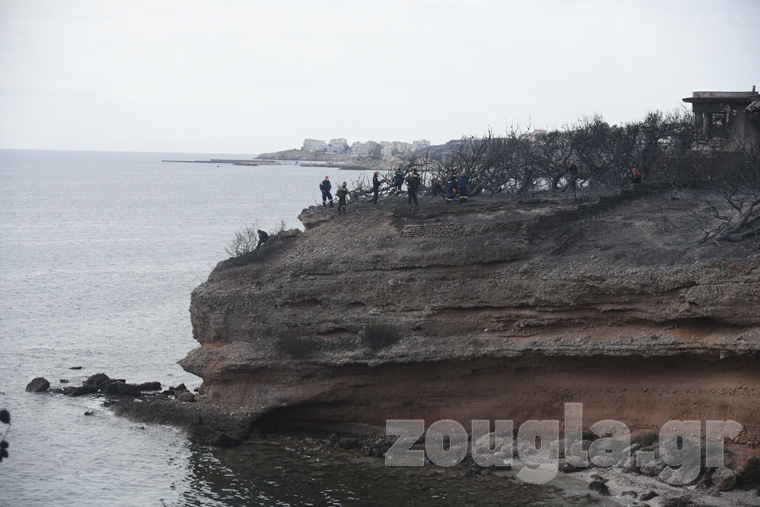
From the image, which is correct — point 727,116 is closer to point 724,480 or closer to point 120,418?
point 724,480

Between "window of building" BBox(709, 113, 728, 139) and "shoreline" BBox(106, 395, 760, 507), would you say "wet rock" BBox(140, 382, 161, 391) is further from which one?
"window of building" BBox(709, 113, 728, 139)

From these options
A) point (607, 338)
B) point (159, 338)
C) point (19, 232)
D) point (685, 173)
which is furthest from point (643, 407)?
point (19, 232)

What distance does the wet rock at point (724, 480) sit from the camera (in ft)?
87.9

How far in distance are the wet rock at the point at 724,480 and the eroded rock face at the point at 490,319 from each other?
1.49 meters

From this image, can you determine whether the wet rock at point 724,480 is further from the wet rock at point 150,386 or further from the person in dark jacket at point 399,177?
the wet rock at point 150,386

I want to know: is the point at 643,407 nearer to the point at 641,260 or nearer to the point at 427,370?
the point at 641,260

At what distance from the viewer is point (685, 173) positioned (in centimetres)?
4319

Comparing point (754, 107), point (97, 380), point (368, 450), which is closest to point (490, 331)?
point (368, 450)

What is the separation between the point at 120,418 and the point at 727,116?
123 feet

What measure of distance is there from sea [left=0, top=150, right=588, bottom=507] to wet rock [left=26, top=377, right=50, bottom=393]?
32 cm

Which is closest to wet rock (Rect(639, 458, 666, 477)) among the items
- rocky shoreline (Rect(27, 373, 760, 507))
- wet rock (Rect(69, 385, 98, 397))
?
rocky shoreline (Rect(27, 373, 760, 507))

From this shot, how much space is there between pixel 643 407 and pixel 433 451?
21.7 feet

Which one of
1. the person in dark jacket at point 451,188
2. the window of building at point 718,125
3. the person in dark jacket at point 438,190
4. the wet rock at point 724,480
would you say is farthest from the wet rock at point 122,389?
the window of building at point 718,125

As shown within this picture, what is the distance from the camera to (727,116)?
5622 centimetres
